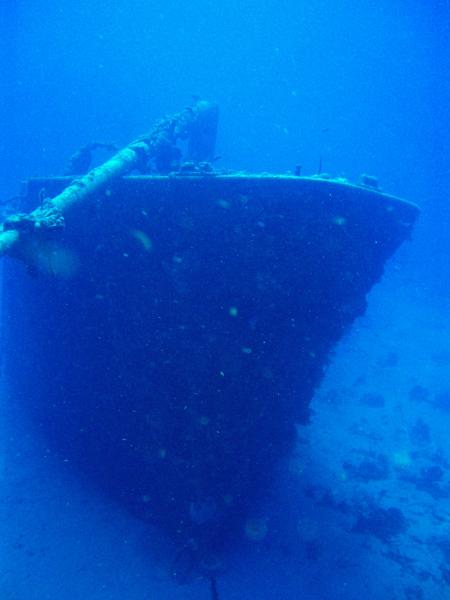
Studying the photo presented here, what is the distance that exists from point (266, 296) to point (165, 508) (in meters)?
3.80

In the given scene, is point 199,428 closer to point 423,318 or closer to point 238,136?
point 423,318

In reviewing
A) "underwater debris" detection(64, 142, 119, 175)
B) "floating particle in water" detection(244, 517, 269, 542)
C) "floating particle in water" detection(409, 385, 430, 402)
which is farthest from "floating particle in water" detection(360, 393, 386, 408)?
"underwater debris" detection(64, 142, 119, 175)

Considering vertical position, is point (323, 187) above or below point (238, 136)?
below

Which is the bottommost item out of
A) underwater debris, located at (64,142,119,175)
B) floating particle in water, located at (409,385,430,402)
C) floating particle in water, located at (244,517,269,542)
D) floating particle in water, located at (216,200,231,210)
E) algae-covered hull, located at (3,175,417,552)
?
floating particle in water, located at (244,517,269,542)

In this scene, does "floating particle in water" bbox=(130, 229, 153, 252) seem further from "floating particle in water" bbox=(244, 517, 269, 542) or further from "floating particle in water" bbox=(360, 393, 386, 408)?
"floating particle in water" bbox=(360, 393, 386, 408)

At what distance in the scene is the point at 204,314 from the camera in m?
5.68

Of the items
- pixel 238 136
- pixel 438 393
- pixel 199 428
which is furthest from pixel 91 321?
pixel 238 136

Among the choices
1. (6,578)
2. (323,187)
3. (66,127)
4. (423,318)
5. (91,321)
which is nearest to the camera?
(323,187)

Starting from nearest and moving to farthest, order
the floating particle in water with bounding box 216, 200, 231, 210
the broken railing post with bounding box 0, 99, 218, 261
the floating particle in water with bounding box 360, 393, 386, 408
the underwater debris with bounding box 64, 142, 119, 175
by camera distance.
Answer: the broken railing post with bounding box 0, 99, 218, 261
the floating particle in water with bounding box 216, 200, 231, 210
the underwater debris with bounding box 64, 142, 119, 175
the floating particle in water with bounding box 360, 393, 386, 408

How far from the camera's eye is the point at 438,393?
705 inches

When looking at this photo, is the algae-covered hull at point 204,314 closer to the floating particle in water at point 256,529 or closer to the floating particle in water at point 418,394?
the floating particle in water at point 256,529

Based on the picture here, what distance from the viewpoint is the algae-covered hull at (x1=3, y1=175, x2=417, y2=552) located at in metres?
5.43

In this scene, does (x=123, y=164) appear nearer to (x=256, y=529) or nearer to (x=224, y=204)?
(x=224, y=204)

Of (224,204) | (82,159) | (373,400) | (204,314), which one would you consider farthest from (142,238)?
(373,400)
